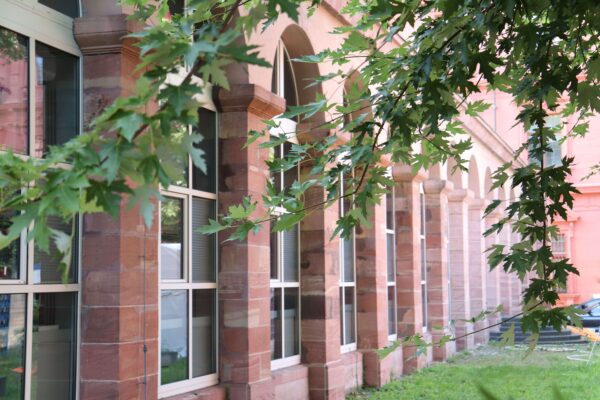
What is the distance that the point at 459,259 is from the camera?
19.5 m

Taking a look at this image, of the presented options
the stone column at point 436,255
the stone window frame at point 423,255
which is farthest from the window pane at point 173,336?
the stone column at point 436,255

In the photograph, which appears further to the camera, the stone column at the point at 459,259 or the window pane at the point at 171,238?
the stone column at the point at 459,259

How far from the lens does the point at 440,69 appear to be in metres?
4.43

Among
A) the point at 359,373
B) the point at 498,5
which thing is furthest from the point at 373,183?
the point at 359,373

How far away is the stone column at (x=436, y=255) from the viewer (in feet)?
54.9

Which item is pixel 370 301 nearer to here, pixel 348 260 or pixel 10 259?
pixel 348 260

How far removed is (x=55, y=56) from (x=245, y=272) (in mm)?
2665

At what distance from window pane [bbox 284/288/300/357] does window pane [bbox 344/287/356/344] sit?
1961 millimetres

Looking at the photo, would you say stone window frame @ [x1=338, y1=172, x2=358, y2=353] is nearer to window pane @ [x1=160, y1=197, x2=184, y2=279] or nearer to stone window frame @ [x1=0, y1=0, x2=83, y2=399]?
window pane @ [x1=160, y1=197, x2=184, y2=279]

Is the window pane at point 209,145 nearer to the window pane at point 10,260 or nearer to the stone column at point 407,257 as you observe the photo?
the window pane at point 10,260

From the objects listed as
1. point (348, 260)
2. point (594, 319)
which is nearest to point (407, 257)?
point (348, 260)

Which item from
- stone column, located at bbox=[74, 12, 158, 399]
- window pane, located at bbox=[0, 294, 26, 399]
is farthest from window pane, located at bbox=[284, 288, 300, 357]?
window pane, located at bbox=[0, 294, 26, 399]

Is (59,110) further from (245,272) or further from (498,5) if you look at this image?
(498,5)

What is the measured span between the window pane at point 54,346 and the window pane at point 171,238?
124 cm
